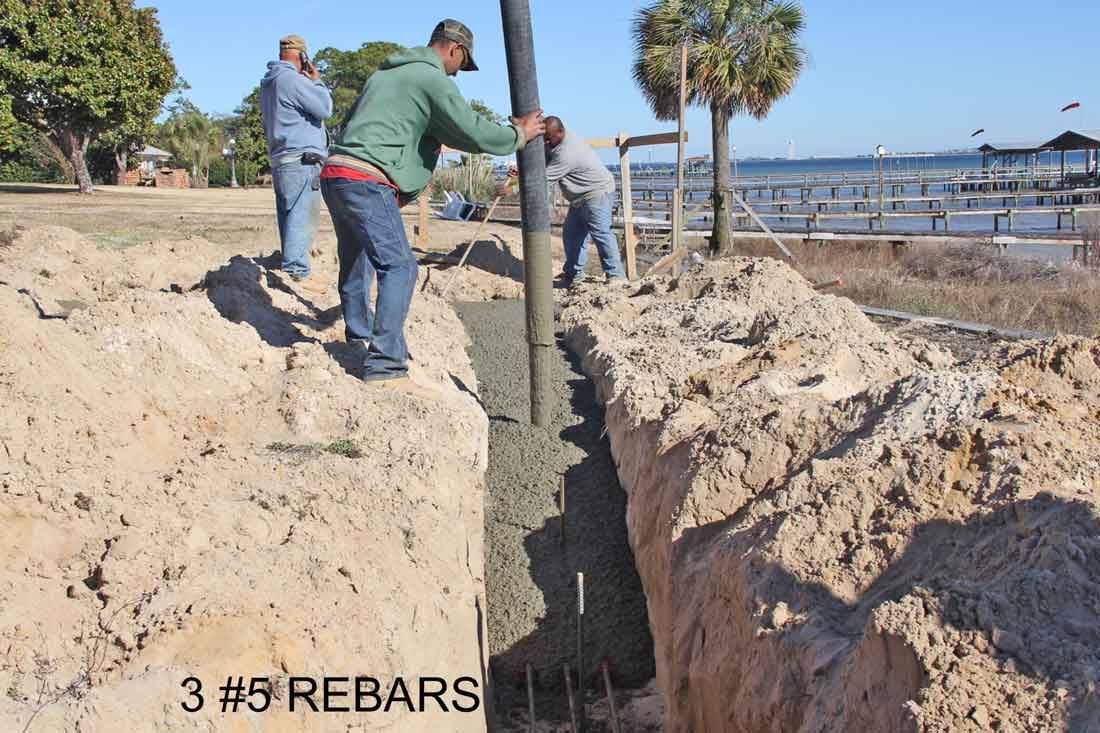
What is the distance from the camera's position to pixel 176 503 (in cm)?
344

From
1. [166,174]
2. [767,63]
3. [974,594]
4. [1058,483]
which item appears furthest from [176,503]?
[166,174]

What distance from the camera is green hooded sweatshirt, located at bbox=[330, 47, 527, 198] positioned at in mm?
4922

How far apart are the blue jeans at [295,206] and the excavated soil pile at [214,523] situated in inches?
66.9

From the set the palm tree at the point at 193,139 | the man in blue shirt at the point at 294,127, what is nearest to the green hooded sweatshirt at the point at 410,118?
the man in blue shirt at the point at 294,127

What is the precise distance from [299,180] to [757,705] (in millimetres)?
5480

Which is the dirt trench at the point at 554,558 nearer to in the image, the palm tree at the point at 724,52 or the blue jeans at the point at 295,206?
the blue jeans at the point at 295,206

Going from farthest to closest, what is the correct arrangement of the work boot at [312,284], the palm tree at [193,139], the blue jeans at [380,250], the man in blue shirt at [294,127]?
the palm tree at [193,139] < the work boot at [312,284] < the man in blue shirt at [294,127] < the blue jeans at [380,250]

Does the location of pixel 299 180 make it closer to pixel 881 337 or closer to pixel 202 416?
pixel 202 416

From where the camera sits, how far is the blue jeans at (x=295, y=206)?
23.1ft

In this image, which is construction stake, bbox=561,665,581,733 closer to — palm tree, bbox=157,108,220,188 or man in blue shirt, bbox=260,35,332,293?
man in blue shirt, bbox=260,35,332,293

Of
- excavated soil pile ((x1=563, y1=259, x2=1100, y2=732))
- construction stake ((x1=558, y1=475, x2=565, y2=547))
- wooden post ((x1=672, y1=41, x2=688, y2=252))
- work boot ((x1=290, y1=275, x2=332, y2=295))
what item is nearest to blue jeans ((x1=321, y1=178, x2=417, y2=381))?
construction stake ((x1=558, y1=475, x2=565, y2=547))

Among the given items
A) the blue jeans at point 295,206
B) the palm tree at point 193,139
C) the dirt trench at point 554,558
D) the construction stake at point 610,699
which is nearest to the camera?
the construction stake at point 610,699

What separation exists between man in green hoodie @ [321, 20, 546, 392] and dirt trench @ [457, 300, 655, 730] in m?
0.88

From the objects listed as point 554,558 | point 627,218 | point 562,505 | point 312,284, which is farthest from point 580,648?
point 627,218
